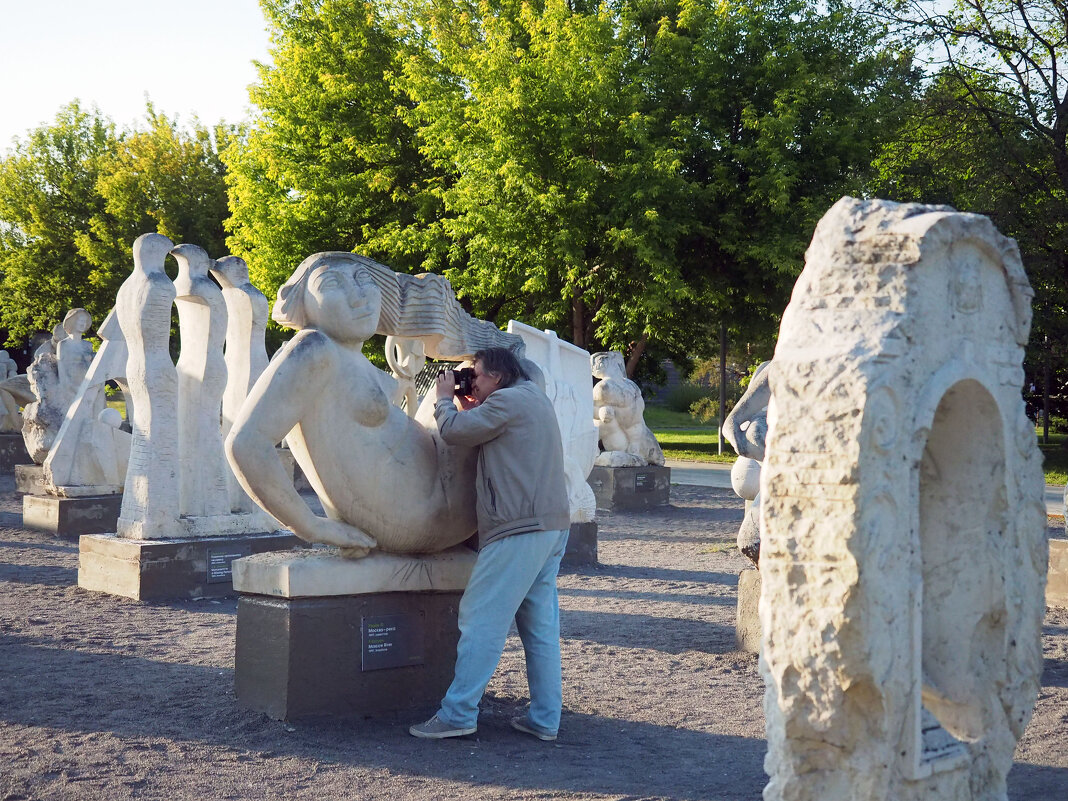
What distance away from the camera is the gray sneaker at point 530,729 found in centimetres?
506

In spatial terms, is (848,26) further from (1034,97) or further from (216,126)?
(216,126)

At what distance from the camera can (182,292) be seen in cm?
905

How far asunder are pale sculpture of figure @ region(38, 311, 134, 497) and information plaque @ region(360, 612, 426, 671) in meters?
7.61

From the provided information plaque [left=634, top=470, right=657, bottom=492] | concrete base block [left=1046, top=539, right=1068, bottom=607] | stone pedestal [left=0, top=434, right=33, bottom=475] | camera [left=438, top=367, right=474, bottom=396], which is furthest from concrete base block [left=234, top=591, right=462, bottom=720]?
stone pedestal [left=0, top=434, right=33, bottom=475]

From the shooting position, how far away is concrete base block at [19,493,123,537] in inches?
466

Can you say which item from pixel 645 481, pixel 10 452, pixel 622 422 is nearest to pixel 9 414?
pixel 10 452

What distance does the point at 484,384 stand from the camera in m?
5.17

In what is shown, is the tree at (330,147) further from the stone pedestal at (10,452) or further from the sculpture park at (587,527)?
the stone pedestal at (10,452)

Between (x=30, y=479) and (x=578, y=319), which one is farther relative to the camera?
(x=578, y=319)

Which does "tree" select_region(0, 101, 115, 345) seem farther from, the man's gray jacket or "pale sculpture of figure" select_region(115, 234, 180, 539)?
the man's gray jacket

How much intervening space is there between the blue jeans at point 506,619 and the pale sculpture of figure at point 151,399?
176 inches

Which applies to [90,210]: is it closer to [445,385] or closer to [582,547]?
[582,547]

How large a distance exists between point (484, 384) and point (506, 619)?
107cm

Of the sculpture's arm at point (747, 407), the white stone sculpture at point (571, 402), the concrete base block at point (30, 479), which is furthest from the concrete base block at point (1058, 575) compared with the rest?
the concrete base block at point (30, 479)
